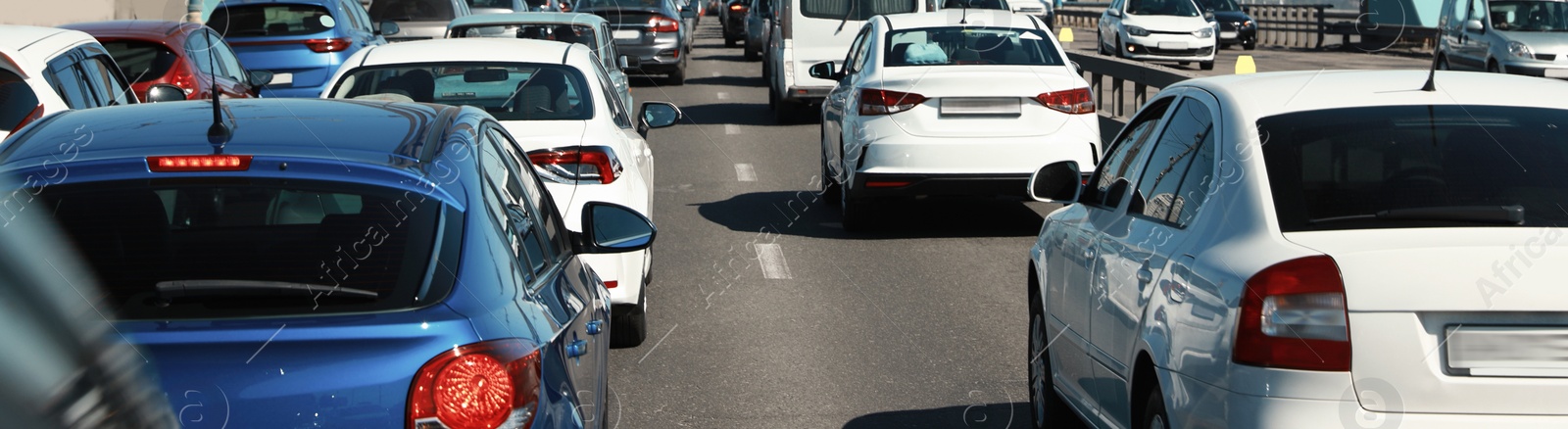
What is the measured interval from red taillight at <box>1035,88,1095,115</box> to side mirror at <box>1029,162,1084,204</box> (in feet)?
18.4

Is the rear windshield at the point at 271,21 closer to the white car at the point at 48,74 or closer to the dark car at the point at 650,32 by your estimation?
the dark car at the point at 650,32

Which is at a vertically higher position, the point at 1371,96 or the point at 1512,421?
the point at 1371,96

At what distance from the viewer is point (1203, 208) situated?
449 centimetres

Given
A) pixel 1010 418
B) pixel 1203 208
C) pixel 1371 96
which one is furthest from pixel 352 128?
pixel 1010 418

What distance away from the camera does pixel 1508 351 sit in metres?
3.79

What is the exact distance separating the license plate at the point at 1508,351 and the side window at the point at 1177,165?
90 cm

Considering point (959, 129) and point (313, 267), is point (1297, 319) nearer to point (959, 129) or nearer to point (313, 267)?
point (313, 267)

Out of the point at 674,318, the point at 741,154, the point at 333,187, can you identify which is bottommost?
the point at 741,154

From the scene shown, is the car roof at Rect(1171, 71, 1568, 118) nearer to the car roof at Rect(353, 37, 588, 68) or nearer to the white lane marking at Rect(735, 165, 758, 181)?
the car roof at Rect(353, 37, 588, 68)

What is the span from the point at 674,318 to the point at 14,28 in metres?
4.04

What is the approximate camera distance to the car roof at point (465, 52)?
9250 mm

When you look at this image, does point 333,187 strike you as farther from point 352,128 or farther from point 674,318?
point 674,318

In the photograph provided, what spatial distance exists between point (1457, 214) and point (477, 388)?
7.18 feet

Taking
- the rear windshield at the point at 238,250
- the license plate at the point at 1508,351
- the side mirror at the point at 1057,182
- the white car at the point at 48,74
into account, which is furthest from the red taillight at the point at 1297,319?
the white car at the point at 48,74
